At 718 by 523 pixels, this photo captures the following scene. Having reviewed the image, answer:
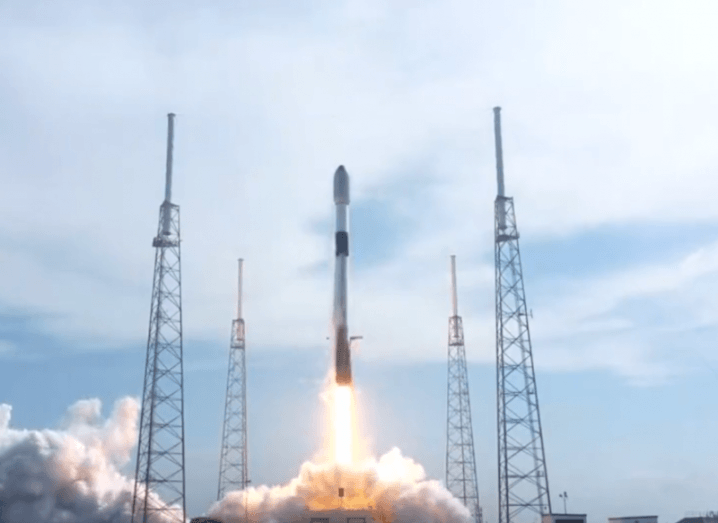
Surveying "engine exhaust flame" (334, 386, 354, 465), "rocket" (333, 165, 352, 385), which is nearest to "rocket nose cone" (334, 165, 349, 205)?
"rocket" (333, 165, 352, 385)

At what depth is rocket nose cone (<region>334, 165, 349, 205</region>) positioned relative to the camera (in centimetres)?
7300

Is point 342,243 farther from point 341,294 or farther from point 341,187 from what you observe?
point 341,187

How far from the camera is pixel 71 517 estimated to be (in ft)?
271

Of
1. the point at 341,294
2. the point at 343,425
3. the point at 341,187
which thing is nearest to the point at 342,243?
the point at 341,294

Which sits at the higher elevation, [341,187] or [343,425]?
[341,187]

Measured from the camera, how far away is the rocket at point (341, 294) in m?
71.7

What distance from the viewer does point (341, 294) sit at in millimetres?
72438

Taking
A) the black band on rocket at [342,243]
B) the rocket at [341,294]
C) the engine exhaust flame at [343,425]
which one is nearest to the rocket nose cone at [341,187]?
the rocket at [341,294]

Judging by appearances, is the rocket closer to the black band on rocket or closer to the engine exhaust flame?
the black band on rocket

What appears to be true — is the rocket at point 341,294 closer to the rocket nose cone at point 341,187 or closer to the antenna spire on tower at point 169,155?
the rocket nose cone at point 341,187

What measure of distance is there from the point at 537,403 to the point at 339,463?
20.8m

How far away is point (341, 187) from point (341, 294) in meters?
9.26

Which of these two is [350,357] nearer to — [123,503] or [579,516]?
[579,516]

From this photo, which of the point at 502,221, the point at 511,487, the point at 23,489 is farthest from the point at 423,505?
the point at 23,489
